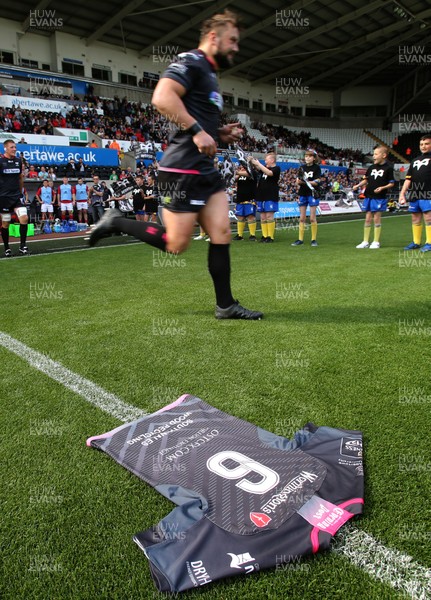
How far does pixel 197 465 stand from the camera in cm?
177

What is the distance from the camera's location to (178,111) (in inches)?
118

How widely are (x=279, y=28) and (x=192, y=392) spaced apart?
37364 millimetres

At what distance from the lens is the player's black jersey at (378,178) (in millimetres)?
8586

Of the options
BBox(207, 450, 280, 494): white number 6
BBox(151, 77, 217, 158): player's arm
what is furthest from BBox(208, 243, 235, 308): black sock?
BBox(207, 450, 280, 494): white number 6

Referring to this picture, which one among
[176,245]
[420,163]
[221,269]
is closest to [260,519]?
[176,245]

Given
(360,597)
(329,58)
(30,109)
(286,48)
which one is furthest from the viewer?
(329,58)

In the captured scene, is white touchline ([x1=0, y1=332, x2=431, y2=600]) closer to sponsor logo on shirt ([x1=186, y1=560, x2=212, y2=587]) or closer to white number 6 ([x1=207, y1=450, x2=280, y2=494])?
white number 6 ([x1=207, y1=450, x2=280, y2=494])

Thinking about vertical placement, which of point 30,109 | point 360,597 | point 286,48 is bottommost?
point 360,597

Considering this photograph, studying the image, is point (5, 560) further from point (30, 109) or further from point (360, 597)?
point (30, 109)

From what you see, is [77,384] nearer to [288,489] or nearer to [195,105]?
[288,489]

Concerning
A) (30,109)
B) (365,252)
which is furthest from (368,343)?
A: (30,109)

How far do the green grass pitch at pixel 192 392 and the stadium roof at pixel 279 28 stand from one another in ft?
95.4

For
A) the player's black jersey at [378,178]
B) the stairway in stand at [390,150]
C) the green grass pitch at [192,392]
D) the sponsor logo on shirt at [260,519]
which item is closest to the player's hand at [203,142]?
the green grass pitch at [192,392]

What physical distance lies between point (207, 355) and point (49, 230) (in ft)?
45.6
